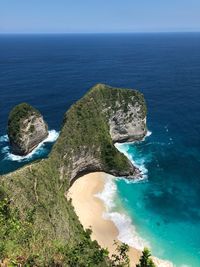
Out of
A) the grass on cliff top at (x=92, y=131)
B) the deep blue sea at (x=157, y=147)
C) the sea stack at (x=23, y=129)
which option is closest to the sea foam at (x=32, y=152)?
the deep blue sea at (x=157, y=147)

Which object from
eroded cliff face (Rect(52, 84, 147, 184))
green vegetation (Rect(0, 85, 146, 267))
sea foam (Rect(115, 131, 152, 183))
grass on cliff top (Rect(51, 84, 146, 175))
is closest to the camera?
green vegetation (Rect(0, 85, 146, 267))

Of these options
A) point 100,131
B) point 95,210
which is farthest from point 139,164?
point 95,210

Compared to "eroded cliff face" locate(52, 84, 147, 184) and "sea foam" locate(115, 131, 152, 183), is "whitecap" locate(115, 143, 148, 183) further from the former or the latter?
"eroded cliff face" locate(52, 84, 147, 184)

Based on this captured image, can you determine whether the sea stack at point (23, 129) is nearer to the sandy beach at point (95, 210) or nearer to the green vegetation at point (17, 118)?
the green vegetation at point (17, 118)

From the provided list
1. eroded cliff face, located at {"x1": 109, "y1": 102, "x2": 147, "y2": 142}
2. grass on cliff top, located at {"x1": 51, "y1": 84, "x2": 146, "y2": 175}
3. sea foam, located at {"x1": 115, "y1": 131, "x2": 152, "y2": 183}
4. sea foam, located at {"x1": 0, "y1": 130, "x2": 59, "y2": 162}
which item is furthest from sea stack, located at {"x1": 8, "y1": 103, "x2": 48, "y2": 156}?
sea foam, located at {"x1": 115, "y1": 131, "x2": 152, "y2": 183}

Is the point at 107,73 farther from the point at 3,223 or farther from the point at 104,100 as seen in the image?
the point at 3,223

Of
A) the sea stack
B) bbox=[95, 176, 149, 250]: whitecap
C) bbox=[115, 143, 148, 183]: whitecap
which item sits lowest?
bbox=[95, 176, 149, 250]: whitecap

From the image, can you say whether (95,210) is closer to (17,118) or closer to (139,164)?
(139,164)
